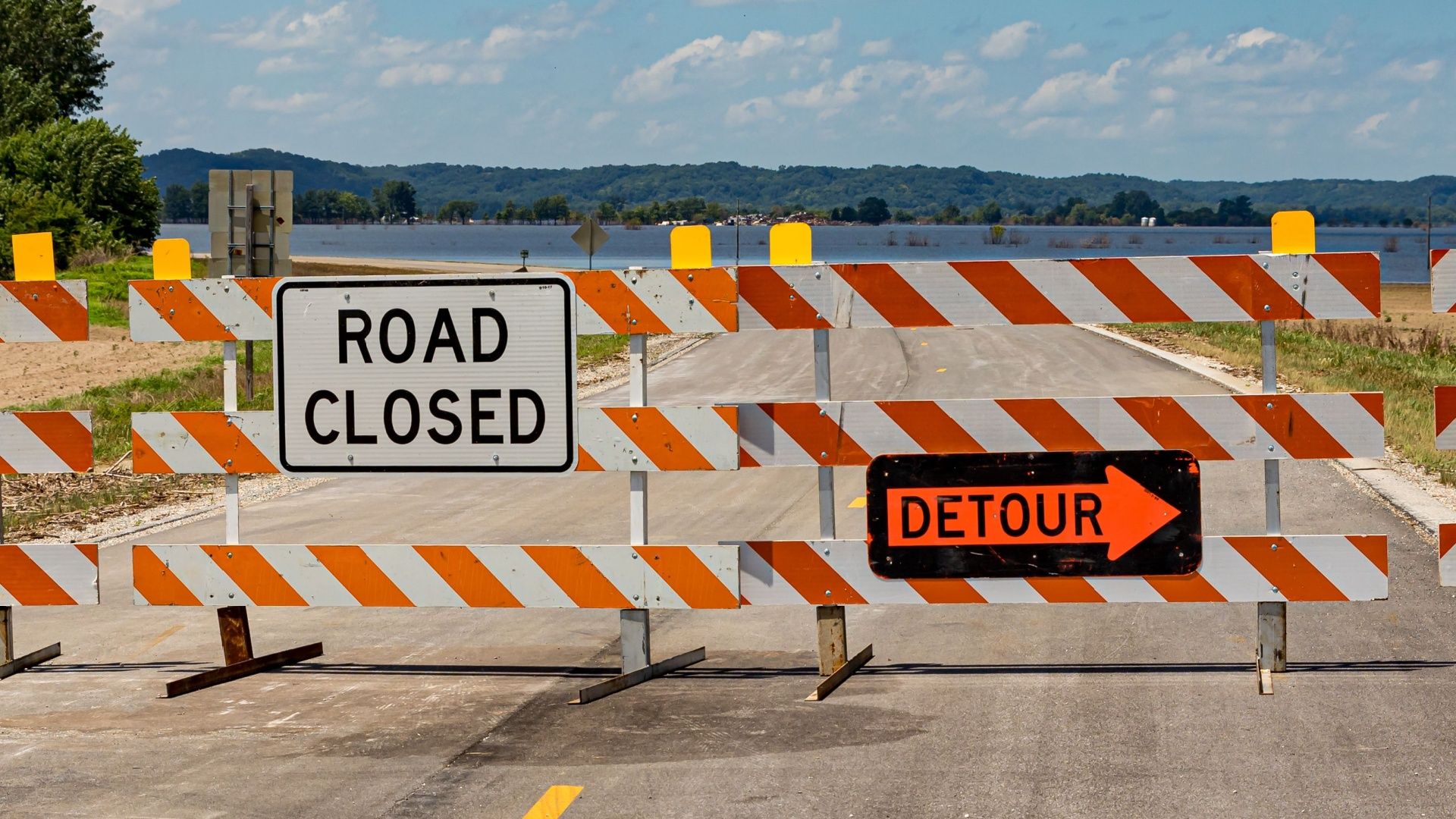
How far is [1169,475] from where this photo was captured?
6.92 m

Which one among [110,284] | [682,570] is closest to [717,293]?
[682,570]

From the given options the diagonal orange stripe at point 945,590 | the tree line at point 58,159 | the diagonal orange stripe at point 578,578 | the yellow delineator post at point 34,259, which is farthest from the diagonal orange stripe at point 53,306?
the tree line at point 58,159

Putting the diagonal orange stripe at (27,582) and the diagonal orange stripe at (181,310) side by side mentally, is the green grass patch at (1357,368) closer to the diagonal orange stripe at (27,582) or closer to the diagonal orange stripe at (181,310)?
the diagonal orange stripe at (181,310)

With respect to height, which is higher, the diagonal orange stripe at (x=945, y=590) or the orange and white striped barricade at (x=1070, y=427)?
the orange and white striped barricade at (x=1070, y=427)

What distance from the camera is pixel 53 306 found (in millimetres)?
7617

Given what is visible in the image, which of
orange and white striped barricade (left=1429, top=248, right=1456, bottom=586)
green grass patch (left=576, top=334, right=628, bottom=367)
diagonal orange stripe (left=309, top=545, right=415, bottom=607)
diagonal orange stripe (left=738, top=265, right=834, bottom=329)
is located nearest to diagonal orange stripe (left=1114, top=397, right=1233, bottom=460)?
orange and white striped barricade (left=1429, top=248, right=1456, bottom=586)

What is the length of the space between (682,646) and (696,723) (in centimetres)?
151

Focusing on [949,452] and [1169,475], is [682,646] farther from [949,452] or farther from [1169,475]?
[1169,475]

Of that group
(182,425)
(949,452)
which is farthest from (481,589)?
(949,452)

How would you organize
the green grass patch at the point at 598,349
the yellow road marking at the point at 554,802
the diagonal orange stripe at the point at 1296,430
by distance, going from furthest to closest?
1. the green grass patch at the point at 598,349
2. the diagonal orange stripe at the point at 1296,430
3. the yellow road marking at the point at 554,802

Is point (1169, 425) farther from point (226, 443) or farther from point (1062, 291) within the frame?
point (226, 443)

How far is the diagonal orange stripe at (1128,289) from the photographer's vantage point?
692cm

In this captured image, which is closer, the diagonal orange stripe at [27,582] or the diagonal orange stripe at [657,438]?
the diagonal orange stripe at [657,438]

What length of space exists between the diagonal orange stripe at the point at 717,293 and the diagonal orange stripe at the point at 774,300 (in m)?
0.06
